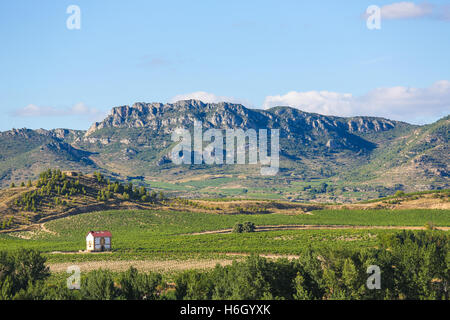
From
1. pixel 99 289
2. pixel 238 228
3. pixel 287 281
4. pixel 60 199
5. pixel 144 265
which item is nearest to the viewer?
pixel 99 289

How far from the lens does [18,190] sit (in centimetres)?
14812

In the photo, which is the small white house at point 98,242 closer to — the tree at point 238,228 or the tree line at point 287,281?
the tree line at point 287,281

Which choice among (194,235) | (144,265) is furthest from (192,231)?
(144,265)

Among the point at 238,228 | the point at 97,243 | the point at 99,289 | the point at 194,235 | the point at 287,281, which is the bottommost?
the point at 194,235

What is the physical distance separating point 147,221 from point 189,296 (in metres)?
89.5

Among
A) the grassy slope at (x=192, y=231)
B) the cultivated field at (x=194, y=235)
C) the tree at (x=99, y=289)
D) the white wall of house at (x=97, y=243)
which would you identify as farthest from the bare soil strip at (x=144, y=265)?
the tree at (x=99, y=289)

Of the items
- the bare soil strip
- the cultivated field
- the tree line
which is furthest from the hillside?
the tree line

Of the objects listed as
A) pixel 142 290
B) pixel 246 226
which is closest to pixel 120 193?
pixel 246 226

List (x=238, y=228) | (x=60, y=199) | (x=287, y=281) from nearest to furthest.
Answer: (x=287, y=281) < (x=238, y=228) < (x=60, y=199)

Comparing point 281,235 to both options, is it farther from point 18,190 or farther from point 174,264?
point 18,190

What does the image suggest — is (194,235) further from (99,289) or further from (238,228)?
(99,289)

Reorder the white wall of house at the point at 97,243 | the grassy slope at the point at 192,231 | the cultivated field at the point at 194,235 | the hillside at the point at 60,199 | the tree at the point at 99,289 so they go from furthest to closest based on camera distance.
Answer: the hillside at the point at 60,199, the white wall of house at the point at 97,243, the grassy slope at the point at 192,231, the cultivated field at the point at 194,235, the tree at the point at 99,289

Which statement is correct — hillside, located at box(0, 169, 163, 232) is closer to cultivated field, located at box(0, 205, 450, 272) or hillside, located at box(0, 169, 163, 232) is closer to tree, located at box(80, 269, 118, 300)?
cultivated field, located at box(0, 205, 450, 272)

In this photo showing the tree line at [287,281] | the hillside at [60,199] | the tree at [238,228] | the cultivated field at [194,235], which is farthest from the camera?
the hillside at [60,199]
